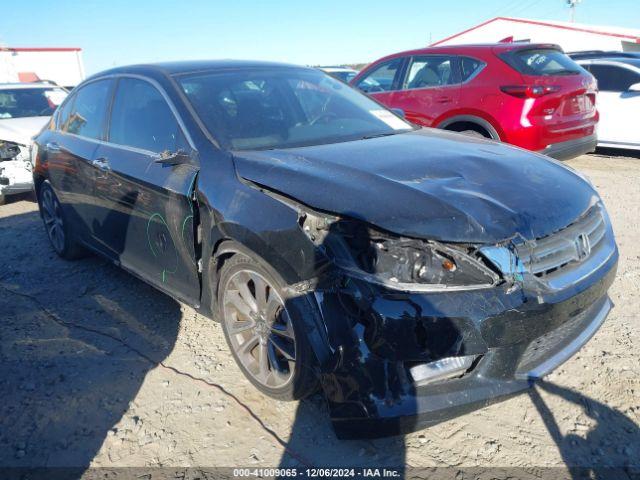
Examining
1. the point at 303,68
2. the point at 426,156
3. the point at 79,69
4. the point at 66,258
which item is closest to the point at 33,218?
the point at 66,258

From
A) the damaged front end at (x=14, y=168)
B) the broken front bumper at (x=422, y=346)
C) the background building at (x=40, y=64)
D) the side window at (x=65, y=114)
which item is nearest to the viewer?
the broken front bumper at (x=422, y=346)

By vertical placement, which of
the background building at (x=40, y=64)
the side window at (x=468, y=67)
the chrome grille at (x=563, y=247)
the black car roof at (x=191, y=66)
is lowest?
the background building at (x=40, y=64)

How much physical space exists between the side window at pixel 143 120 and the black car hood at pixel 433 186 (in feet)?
2.08

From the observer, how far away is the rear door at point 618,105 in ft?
25.6

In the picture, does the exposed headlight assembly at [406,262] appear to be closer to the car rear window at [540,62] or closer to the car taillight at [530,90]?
the car taillight at [530,90]

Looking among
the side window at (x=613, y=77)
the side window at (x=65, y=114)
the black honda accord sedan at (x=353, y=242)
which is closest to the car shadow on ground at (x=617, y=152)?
the side window at (x=613, y=77)

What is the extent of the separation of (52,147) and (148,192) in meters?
1.99

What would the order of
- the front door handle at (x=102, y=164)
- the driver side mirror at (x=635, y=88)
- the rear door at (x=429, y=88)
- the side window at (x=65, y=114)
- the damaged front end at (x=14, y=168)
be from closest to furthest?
the front door handle at (x=102, y=164)
the side window at (x=65, y=114)
the rear door at (x=429, y=88)
the damaged front end at (x=14, y=168)
the driver side mirror at (x=635, y=88)

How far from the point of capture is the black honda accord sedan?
2033 mm

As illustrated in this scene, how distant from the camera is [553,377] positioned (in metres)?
2.80

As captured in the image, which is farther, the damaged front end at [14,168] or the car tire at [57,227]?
the damaged front end at [14,168]

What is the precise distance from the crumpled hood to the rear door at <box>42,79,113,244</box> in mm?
2591

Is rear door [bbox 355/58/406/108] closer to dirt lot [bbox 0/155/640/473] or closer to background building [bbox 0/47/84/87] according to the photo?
dirt lot [bbox 0/155/640/473]

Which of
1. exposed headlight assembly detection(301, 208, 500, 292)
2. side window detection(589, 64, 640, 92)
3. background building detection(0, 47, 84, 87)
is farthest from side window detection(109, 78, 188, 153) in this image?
background building detection(0, 47, 84, 87)
